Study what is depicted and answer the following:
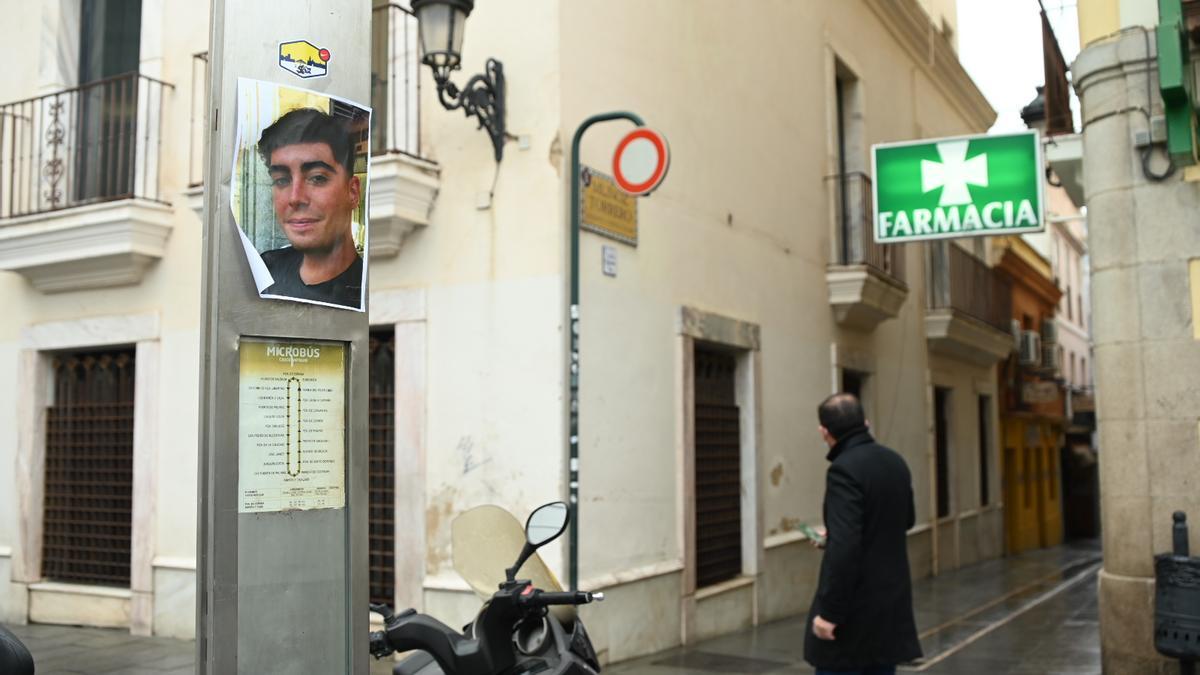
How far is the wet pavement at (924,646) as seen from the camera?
8.29 m

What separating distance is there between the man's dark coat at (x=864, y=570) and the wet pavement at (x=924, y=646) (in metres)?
3.12

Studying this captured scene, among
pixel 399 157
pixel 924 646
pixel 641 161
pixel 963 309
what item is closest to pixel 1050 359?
pixel 963 309

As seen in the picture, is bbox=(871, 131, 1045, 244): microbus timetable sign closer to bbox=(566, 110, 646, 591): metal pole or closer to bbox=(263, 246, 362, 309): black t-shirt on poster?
bbox=(566, 110, 646, 591): metal pole

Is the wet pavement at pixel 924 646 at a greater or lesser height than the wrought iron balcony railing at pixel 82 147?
lesser

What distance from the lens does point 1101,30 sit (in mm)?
7938

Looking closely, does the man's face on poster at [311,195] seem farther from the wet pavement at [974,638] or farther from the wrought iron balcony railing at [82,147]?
the wrought iron balcony railing at [82,147]

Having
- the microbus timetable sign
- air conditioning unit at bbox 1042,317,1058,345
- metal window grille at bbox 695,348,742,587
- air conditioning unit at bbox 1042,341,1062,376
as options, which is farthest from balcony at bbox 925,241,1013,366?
the microbus timetable sign

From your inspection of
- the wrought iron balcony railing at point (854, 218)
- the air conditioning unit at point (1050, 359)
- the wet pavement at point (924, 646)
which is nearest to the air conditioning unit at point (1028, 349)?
the air conditioning unit at point (1050, 359)

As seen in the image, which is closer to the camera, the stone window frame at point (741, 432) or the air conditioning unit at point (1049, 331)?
the stone window frame at point (741, 432)

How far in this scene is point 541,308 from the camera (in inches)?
309

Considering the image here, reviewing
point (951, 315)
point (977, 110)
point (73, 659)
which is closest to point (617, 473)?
point (73, 659)

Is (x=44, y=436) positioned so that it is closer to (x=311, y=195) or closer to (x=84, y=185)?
(x=84, y=185)

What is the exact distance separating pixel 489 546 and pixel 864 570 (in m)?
2.15

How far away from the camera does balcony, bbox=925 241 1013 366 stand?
1639 cm
